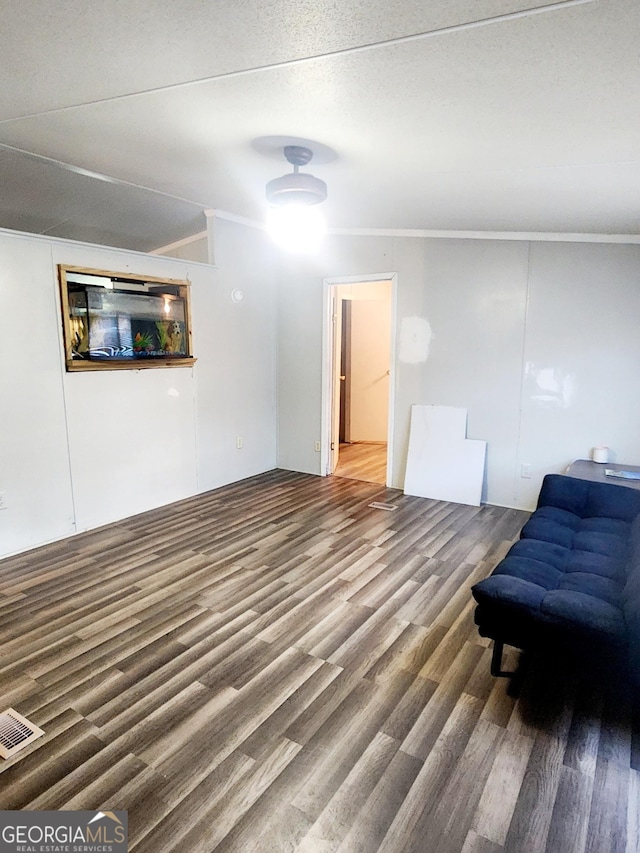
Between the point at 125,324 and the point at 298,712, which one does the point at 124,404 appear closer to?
Answer: the point at 125,324

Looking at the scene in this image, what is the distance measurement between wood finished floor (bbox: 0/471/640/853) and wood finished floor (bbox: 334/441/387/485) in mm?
2126

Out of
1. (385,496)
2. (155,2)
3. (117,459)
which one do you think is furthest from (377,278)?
(155,2)

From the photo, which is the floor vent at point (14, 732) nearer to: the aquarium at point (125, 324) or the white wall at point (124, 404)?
the white wall at point (124, 404)

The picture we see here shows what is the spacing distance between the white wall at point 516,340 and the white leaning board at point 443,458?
0.37ft

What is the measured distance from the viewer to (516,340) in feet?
14.2

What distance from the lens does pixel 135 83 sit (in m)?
2.00

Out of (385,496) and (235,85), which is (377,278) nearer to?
(385,496)

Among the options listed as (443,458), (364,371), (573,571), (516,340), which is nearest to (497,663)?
(573,571)

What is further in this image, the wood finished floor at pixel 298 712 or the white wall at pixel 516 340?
the white wall at pixel 516 340

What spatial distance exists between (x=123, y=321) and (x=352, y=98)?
108 inches

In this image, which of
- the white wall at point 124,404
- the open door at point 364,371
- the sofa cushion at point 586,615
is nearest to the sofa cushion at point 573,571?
the sofa cushion at point 586,615

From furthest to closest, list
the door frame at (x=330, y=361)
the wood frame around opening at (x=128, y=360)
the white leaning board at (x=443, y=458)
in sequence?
the door frame at (x=330, y=361) → the white leaning board at (x=443, y=458) → the wood frame around opening at (x=128, y=360)

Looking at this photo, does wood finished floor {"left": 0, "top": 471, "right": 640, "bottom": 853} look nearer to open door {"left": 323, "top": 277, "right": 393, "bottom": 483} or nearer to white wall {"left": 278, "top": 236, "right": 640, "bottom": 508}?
white wall {"left": 278, "top": 236, "right": 640, "bottom": 508}

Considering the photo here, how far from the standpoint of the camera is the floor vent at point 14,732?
1.85 m
